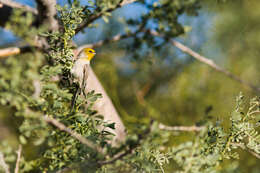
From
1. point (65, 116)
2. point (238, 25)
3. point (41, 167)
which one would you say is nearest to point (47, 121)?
point (65, 116)

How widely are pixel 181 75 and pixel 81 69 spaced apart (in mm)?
1684

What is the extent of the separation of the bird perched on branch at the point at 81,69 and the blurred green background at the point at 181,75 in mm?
692

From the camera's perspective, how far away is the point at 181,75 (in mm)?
2701

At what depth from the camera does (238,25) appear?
350cm

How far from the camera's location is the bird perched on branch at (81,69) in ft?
3.03

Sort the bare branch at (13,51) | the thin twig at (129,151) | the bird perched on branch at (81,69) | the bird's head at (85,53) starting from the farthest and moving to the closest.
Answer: the bird's head at (85,53) < the bare branch at (13,51) < the bird perched on branch at (81,69) < the thin twig at (129,151)

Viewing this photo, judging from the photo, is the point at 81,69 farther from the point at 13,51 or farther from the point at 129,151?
the point at 129,151

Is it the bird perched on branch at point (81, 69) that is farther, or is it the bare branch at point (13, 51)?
the bare branch at point (13, 51)

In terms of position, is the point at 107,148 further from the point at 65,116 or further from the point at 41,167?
the point at 41,167

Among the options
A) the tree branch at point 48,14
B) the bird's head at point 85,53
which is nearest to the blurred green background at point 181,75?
the bird's head at point 85,53

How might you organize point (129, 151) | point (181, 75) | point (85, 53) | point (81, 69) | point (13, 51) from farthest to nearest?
1. point (181, 75)
2. point (85, 53)
3. point (81, 69)
4. point (13, 51)
5. point (129, 151)

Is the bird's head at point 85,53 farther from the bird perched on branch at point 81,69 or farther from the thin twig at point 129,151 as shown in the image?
the thin twig at point 129,151

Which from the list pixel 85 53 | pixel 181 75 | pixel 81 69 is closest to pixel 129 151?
pixel 81 69

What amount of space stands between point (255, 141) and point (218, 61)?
2239 mm
